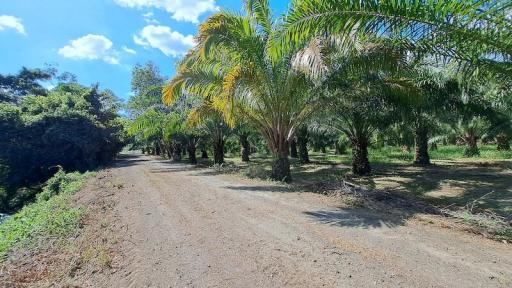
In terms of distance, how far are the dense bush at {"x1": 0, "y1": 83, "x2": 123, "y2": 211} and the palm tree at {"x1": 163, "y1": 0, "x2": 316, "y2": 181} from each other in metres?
13.8

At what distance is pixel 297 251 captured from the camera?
15.2 feet

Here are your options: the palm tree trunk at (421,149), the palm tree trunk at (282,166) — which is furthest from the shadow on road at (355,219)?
the palm tree trunk at (421,149)

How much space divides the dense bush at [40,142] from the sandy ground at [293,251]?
17.7m

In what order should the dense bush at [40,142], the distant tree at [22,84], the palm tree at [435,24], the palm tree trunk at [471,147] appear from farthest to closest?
1. the distant tree at [22,84]
2. the palm tree trunk at [471,147]
3. the dense bush at [40,142]
4. the palm tree at [435,24]

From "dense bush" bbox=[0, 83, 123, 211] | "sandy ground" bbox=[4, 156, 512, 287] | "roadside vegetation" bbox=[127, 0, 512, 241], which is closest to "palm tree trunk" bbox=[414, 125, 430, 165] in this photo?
"roadside vegetation" bbox=[127, 0, 512, 241]

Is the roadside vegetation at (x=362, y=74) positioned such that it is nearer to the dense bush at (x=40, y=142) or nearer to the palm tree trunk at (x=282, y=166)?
the palm tree trunk at (x=282, y=166)

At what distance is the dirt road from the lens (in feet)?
12.5

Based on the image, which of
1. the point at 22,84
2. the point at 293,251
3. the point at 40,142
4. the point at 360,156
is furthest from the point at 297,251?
the point at 22,84

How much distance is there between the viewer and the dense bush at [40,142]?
21844 millimetres

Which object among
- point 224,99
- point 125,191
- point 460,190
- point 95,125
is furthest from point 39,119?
point 460,190

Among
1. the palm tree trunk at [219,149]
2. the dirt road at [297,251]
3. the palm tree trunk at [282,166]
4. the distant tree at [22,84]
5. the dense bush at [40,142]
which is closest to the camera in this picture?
the dirt road at [297,251]

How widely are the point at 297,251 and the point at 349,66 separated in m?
6.21

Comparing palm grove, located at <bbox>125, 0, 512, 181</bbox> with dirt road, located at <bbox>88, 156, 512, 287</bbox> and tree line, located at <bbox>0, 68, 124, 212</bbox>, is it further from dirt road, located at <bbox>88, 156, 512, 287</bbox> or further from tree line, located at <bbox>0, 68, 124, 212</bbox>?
tree line, located at <bbox>0, 68, 124, 212</bbox>

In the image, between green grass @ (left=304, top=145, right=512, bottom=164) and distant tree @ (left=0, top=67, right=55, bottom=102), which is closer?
green grass @ (left=304, top=145, right=512, bottom=164)
